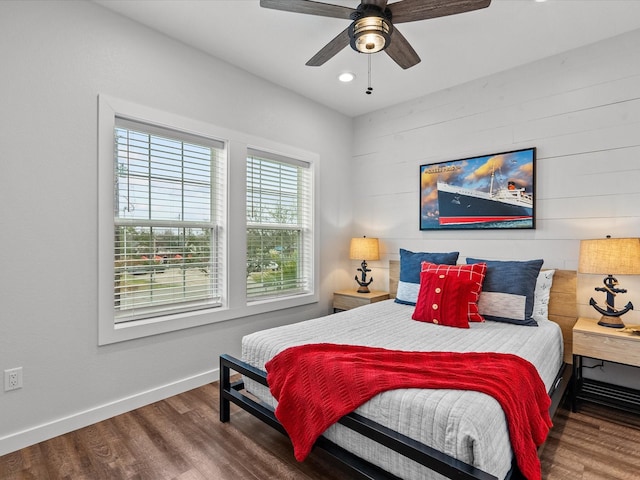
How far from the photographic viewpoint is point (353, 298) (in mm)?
3959

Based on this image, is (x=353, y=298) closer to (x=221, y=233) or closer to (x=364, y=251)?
(x=364, y=251)

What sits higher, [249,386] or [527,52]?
[527,52]

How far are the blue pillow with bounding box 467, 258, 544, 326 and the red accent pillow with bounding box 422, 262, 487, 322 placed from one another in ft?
0.20

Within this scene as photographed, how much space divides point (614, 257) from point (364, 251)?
2187mm

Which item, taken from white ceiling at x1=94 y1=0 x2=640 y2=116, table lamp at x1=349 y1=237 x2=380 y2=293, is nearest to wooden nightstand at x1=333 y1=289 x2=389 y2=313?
table lamp at x1=349 y1=237 x2=380 y2=293

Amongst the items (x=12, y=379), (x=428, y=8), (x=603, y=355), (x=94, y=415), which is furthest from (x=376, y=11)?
(x=94, y=415)

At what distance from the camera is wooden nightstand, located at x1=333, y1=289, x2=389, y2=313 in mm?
3887

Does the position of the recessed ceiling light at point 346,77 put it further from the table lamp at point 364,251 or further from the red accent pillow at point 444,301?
the red accent pillow at point 444,301

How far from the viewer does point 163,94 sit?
2.77m

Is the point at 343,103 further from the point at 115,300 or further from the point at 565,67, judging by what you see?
the point at 115,300

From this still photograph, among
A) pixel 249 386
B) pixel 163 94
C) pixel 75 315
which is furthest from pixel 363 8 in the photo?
pixel 75 315

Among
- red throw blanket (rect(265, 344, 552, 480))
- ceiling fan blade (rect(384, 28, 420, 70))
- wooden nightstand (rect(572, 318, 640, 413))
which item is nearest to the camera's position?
red throw blanket (rect(265, 344, 552, 480))

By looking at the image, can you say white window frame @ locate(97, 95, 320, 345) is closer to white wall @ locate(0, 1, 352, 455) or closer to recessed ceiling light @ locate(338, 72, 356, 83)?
white wall @ locate(0, 1, 352, 455)

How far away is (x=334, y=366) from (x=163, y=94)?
93.5 inches
